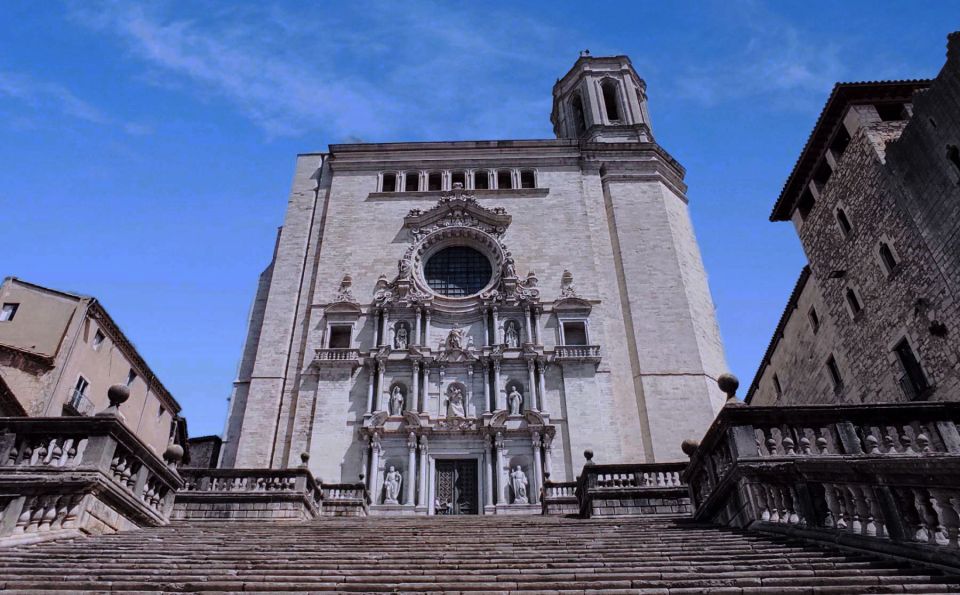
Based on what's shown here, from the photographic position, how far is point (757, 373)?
1131 inches

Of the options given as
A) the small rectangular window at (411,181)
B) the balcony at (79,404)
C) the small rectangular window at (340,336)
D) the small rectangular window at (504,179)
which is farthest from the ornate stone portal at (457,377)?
the balcony at (79,404)

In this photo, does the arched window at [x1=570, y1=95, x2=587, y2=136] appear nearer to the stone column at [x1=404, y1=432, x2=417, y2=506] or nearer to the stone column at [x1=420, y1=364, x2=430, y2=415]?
the stone column at [x1=420, y1=364, x2=430, y2=415]

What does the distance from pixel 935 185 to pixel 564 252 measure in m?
13.9

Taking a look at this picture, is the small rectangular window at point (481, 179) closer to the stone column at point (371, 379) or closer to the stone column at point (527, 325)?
the stone column at point (527, 325)

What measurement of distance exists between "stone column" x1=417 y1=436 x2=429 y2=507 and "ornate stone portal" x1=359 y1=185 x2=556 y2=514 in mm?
41

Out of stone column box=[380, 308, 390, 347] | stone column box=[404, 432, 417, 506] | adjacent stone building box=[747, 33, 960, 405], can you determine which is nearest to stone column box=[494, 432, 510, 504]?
stone column box=[404, 432, 417, 506]

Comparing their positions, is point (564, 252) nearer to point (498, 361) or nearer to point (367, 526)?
point (498, 361)

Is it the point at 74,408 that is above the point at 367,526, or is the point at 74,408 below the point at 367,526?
above

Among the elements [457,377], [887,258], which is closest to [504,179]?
[457,377]

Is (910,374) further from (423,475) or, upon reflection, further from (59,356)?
(59,356)

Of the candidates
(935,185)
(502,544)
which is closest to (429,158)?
(935,185)

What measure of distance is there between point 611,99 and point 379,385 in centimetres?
2080

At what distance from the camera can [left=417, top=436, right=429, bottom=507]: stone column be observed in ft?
67.9

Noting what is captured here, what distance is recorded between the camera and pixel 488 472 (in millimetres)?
21188
